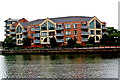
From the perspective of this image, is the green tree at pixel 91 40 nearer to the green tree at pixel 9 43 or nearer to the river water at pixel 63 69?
the green tree at pixel 9 43

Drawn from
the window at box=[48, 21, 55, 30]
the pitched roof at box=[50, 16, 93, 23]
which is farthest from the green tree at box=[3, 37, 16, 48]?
the pitched roof at box=[50, 16, 93, 23]

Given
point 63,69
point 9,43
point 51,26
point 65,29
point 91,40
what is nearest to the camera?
point 63,69

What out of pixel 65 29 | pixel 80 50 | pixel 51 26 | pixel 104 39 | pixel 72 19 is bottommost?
pixel 80 50

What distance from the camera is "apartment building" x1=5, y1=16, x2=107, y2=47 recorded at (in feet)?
301

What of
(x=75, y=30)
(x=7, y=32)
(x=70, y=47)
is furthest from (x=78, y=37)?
(x=7, y=32)

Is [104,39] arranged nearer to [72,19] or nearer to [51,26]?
[72,19]

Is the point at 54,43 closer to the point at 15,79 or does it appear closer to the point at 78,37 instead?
the point at 78,37

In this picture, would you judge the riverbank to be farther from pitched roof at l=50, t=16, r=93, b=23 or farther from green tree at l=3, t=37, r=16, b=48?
pitched roof at l=50, t=16, r=93, b=23

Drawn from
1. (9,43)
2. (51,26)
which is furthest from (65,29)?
(9,43)

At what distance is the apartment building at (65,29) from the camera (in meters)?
91.8

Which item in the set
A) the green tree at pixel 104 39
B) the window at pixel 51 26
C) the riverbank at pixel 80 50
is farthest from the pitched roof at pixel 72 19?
the riverbank at pixel 80 50

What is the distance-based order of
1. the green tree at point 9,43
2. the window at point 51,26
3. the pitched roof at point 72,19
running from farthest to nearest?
the green tree at point 9,43 < the window at point 51,26 < the pitched roof at point 72,19

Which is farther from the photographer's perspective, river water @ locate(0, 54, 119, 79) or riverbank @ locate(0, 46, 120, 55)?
riverbank @ locate(0, 46, 120, 55)

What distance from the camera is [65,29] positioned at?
93812 millimetres
